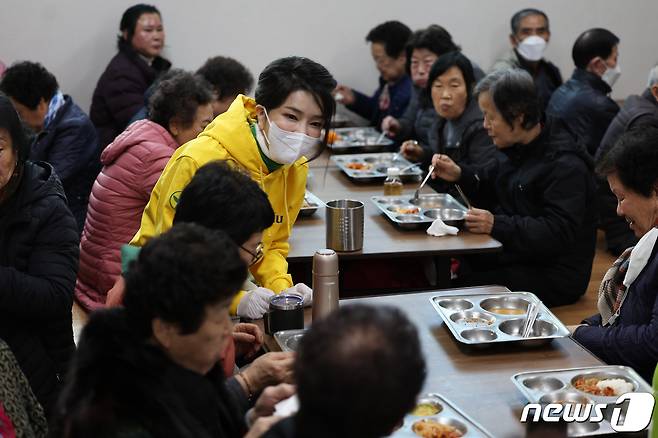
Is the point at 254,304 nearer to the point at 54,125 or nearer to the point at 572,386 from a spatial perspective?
the point at 572,386

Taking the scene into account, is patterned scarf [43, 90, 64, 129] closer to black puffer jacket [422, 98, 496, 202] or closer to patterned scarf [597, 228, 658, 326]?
black puffer jacket [422, 98, 496, 202]

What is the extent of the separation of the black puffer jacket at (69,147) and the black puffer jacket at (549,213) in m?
2.11

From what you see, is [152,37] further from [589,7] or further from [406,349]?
[406,349]

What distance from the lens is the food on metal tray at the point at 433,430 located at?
1947 mm

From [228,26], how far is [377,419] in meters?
5.50

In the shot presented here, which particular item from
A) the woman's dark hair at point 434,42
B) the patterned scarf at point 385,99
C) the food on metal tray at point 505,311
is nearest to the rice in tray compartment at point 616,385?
the food on metal tray at point 505,311

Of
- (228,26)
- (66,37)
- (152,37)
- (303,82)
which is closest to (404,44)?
(228,26)

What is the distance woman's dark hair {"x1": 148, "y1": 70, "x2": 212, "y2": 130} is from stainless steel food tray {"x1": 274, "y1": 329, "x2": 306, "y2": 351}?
148cm

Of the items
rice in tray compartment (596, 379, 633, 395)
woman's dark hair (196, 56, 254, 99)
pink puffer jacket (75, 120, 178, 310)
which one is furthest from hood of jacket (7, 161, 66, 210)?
woman's dark hair (196, 56, 254, 99)

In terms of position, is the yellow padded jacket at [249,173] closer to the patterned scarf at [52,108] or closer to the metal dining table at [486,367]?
the metal dining table at [486,367]

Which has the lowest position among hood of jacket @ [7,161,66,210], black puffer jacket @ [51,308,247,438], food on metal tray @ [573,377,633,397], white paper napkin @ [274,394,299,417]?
food on metal tray @ [573,377,633,397]

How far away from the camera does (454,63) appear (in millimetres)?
4543

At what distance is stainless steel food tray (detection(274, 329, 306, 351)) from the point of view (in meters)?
2.38

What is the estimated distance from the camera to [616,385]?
7.06 feet
